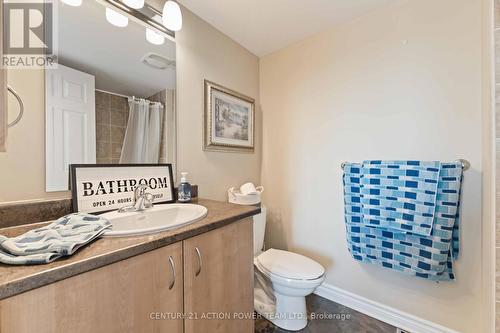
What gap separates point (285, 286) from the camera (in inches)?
53.0

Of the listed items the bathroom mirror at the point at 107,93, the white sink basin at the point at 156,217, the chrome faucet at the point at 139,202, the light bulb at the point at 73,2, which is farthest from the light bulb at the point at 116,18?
the white sink basin at the point at 156,217

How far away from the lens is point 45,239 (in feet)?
2.07

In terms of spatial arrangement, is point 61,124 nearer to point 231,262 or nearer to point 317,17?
point 231,262

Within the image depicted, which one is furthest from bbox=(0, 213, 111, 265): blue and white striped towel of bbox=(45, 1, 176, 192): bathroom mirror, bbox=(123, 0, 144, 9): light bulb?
bbox=(123, 0, 144, 9): light bulb

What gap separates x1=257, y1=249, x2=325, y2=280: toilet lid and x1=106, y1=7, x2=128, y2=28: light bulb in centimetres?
174

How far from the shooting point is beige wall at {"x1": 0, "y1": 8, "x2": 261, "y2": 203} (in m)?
0.86

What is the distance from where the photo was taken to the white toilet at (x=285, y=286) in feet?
4.35

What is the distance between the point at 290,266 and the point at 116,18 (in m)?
1.86

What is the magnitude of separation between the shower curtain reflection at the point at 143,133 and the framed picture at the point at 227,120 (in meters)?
0.37

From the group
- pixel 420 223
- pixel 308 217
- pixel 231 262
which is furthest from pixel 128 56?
pixel 420 223

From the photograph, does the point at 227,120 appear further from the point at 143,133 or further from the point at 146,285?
the point at 146,285

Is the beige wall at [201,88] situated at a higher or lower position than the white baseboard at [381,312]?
higher

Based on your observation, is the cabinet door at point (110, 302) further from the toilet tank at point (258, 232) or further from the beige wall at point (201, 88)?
the toilet tank at point (258, 232)

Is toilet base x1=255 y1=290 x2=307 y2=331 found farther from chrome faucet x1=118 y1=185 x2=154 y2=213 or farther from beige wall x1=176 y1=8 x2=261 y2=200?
chrome faucet x1=118 y1=185 x2=154 y2=213
